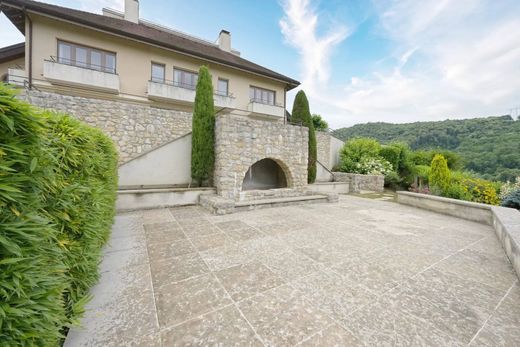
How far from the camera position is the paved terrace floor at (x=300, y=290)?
153 centimetres

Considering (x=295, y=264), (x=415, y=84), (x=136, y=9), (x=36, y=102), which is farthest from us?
(x=136, y=9)

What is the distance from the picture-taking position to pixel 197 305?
5.96 feet

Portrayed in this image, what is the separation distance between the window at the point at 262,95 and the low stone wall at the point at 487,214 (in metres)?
10.8

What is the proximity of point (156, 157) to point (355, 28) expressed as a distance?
10991 millimetres

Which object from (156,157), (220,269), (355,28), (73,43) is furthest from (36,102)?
(355,28)

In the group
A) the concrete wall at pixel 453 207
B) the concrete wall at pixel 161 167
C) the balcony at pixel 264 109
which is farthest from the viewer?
the balcony at pixel 264 109

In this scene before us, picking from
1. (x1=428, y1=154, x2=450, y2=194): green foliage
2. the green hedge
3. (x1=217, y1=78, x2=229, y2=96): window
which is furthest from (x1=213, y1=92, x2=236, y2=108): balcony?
the green hedge

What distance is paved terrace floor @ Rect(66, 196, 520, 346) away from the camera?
60.4 inches

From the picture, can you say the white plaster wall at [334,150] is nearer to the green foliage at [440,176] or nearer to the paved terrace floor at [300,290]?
the green foliage at [440,176]

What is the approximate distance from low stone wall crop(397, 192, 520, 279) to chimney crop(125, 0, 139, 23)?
1775 centimetres

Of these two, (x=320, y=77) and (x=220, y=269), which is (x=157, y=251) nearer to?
(x=220, y=269)

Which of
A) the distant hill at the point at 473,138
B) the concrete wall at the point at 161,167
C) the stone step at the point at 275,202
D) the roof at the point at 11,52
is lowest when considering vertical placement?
the stone step at the point at 275,202

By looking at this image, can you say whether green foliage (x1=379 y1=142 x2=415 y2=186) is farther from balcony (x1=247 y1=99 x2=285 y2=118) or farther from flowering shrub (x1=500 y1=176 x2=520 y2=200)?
balcony (x1=247 y1=99 x2=285 y2=118)

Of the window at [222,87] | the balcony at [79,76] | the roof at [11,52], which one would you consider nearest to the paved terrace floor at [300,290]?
the balcony at [79,76]
